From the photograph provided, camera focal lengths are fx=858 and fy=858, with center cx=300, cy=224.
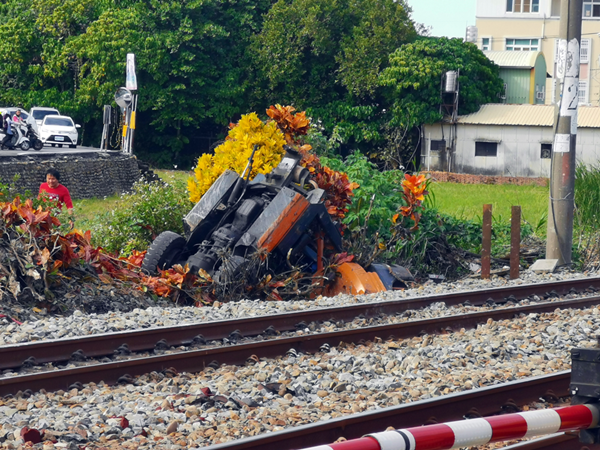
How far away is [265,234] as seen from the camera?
11078 mm

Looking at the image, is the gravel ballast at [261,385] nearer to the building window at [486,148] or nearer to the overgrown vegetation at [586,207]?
the overgrown vegetation at [586,207]

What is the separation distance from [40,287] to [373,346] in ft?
13.7

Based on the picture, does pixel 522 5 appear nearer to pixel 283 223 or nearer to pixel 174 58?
pixel 174 58

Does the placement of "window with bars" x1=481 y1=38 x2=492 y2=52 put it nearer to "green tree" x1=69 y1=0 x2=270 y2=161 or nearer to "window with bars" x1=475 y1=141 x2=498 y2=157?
"window with bars" x1=475 y1=141 x2=498 y2=157

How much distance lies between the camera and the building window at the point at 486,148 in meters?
40.7

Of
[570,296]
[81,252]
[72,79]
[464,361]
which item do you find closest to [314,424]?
[464,361]

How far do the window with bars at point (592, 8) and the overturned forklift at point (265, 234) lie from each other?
52129mm

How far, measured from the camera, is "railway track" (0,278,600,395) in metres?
6.95

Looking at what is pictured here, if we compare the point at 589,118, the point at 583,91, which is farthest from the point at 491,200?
the point at 583,91

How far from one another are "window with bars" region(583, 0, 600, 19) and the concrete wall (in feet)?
73.8

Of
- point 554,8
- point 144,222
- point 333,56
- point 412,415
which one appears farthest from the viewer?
point 554,8

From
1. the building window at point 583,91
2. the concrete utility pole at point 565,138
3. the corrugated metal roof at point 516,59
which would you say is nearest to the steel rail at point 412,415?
the concrete utility pole at point 565,138

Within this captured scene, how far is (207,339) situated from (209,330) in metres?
0.13

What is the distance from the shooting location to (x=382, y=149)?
41125mm
